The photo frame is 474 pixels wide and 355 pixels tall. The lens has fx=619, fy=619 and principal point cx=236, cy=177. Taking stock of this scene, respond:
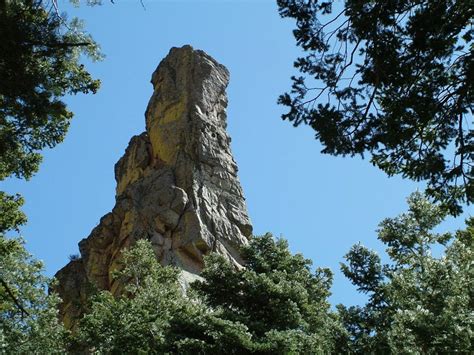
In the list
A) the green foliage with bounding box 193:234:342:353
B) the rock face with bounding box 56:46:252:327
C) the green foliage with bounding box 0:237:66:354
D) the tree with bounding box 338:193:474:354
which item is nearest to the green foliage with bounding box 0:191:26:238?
the green foliage with bounding box 0:237:66:354

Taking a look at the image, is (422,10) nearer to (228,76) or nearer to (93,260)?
(93,260)

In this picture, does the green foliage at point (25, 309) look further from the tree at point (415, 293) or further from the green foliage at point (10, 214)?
the tree at point (415, 293)

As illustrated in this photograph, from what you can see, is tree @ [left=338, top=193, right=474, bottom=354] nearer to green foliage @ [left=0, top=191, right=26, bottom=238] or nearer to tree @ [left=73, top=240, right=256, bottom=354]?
tree @ [left=73, top=240, right=256, bottom=354]

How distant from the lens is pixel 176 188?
38.0m

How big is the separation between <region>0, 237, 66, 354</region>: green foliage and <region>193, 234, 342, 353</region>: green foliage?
17.4 feet

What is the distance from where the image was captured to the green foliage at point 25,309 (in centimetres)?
1964

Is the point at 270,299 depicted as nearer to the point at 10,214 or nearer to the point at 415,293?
the point at 415,293

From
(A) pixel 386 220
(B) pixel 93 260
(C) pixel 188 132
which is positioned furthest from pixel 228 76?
(A) pixel 386 220

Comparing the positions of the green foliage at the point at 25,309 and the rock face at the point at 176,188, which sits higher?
the rock face at the point at 176,188

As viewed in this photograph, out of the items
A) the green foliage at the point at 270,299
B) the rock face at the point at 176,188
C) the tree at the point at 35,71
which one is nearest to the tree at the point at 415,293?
the green foliage at the point at 270,299

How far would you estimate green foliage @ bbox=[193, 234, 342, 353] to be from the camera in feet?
54.3

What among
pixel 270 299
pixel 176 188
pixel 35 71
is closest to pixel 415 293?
pixel 270 299

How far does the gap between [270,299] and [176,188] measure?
2118cm

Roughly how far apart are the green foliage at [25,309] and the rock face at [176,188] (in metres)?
12.7
